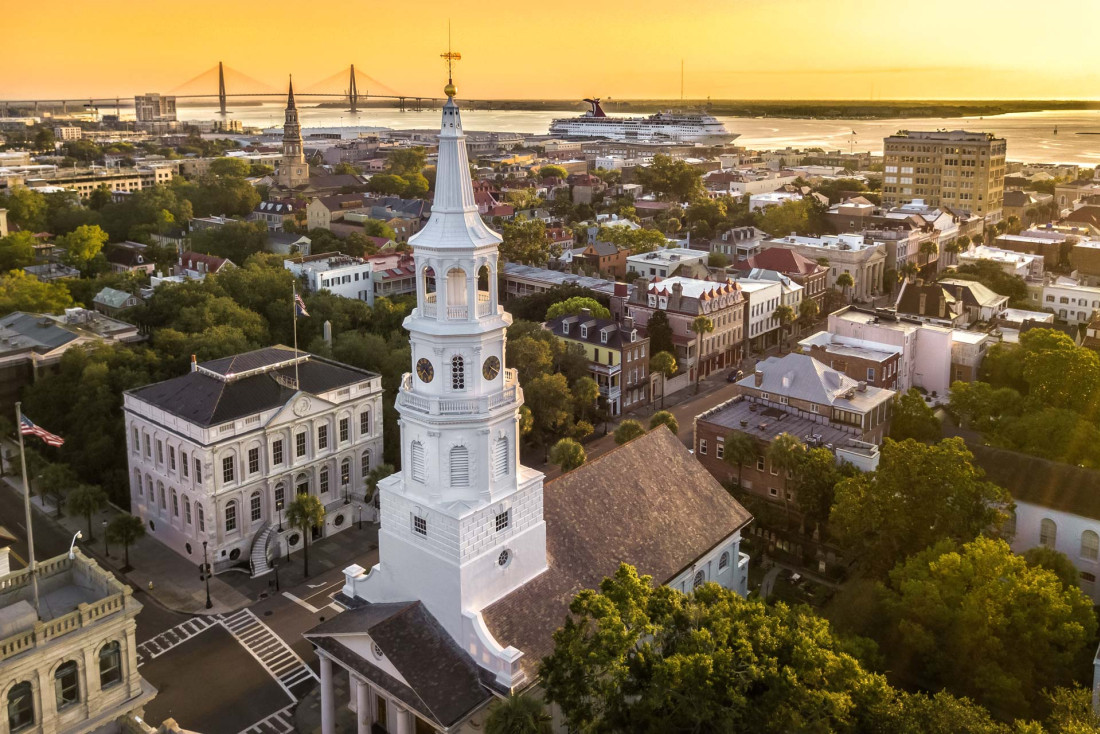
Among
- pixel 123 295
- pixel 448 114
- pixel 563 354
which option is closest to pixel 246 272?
pixel 123 295

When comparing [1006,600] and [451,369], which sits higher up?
[451,369]

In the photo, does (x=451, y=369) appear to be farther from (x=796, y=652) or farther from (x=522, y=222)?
(x=522, y=222)

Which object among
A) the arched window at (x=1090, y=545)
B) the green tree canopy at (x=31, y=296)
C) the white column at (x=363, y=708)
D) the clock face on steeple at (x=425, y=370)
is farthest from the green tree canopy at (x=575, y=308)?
the white column at (x=363, y=708)

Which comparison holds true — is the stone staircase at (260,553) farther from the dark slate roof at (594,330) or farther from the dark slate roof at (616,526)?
the dark slate roof at (594,330)

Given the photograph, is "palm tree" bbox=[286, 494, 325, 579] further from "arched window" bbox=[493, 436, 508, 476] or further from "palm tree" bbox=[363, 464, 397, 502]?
"arched window" bbox=[493, 436, 508, 476]

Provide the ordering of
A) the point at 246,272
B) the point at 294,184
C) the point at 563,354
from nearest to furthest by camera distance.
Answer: the point at 563,354
the point at 246,272
the point at 294,184

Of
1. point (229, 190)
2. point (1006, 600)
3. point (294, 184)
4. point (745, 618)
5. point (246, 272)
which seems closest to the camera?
point (745, 618)
